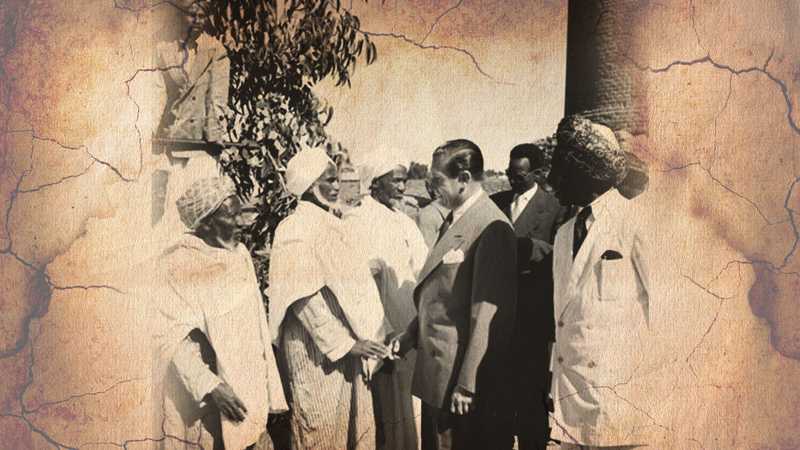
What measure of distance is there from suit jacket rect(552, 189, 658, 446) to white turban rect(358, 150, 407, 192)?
726mm

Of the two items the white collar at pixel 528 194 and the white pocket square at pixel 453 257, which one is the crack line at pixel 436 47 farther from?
the white pocket square at pixel 453 257

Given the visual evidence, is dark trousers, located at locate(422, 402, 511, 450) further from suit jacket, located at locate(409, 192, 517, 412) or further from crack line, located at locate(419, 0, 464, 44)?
crack line, located at locate(419, 0, 464, 44)

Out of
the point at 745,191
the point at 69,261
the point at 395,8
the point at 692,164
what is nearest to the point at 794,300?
the point at 745,191

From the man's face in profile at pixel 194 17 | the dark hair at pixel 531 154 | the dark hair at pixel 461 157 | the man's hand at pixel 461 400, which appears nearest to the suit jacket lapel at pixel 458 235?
the dark hair at pixel 461 157

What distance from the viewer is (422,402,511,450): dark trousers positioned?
11.5 ft

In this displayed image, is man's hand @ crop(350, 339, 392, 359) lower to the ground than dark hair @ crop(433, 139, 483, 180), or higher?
lower

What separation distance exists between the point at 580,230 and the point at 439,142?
67 centimetres

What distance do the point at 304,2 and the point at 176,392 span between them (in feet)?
5.32

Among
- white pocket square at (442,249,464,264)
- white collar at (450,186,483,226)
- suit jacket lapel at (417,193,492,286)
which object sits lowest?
white pocket square at (442,249,464,264)

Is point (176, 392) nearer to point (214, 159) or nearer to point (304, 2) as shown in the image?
point (214, 159)

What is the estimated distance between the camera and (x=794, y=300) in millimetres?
3703

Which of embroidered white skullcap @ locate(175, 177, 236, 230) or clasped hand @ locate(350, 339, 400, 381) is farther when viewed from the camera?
clasped hand @ locate(350, 339, 400, 381)

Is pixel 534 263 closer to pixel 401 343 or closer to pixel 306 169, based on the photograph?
pixel 401 343

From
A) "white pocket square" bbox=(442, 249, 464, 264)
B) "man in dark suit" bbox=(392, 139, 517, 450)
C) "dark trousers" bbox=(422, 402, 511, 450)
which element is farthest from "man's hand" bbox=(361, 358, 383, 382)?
"white pocket square" bbox=(442, 249, 464, 264)
